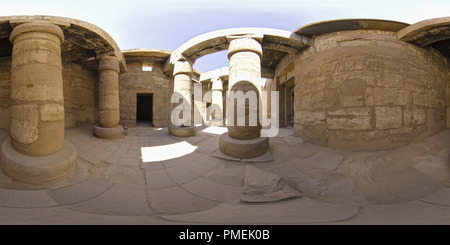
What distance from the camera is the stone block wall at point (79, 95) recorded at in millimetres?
5738

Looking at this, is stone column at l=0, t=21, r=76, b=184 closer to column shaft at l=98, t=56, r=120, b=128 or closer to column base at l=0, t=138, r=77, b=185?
column base at l=0, t=138, r=77, b=185

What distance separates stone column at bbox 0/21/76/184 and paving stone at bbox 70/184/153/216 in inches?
44.0

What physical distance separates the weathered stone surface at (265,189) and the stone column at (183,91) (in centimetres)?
369

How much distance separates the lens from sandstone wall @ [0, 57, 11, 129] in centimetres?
→ 391

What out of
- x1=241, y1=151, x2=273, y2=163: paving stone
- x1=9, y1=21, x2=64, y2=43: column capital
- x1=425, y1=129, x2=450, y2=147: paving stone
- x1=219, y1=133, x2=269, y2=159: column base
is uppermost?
x1=9, y1=21, x2=64, y2=43: column capital

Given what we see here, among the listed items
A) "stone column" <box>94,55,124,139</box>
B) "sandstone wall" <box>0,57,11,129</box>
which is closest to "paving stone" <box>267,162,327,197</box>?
"stone column" <box>94,55,124,139</box>

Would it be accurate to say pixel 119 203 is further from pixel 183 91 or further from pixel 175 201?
pixel 183 91

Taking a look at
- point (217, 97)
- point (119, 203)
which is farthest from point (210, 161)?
Answer: point (217, 97)

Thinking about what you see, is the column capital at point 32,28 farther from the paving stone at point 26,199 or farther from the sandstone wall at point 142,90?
the sandstone wall at point 142,90

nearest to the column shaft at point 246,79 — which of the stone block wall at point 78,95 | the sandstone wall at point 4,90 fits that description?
the sandstone wall at point 4,90

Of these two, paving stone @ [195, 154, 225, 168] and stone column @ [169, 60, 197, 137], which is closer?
paving stone @ [195, 154, 225, 168]

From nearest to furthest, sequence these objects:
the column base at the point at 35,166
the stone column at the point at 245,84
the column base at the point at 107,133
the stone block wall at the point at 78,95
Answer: the column base at the point at 35,166, the stone column at the point at 245,84, the column base at the point at 107,133, the stone block wall at the point at 78,95

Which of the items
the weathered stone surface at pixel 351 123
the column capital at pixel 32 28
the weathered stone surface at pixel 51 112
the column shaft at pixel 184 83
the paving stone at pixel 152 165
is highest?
the column capital at pixel 32 28

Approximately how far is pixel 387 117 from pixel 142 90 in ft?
32.1
